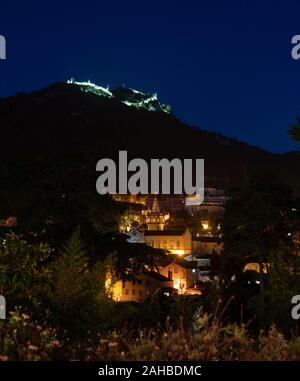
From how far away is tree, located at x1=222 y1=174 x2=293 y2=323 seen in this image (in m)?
23.8

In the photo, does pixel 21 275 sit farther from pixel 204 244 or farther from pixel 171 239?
pixel 204 244

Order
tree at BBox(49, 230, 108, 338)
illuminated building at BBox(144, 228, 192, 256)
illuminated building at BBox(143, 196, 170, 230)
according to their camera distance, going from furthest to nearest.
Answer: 1. illuminated building at BBox(143, 196, 170, 230)
2. illuminated building at BBox(144, 228, 192, 256)
3. tree at BBox(49, 230, 108, 338)

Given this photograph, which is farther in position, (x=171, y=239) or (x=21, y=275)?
(x=171, y=239)

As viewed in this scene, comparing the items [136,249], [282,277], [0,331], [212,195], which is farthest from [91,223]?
[212,195]

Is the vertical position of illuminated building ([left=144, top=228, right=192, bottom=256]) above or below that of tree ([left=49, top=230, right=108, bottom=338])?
above

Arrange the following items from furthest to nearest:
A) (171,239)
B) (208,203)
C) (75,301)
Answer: (208,203) → (171,239) → (75,301)

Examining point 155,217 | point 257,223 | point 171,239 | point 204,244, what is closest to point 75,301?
point 257,223

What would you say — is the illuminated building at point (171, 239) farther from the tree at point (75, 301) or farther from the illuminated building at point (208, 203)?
the tree at point (75, 301)

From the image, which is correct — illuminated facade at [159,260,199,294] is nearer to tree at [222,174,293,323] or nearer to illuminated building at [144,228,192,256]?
illuminated building at [144,228,192,256]

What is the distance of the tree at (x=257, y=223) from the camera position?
77.9 ft

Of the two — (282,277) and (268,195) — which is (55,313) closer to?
(282,277)

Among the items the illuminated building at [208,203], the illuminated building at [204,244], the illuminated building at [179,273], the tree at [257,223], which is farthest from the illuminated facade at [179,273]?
the illuminated building at [208,203]

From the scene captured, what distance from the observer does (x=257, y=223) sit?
23.7 metres

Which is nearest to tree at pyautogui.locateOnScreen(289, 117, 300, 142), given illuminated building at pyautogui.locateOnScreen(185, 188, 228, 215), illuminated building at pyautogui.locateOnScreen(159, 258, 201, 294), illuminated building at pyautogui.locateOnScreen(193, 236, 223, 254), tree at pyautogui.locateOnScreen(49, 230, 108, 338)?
tree at pyautogui.locateOnScreen(49, 230, 108, 338)
